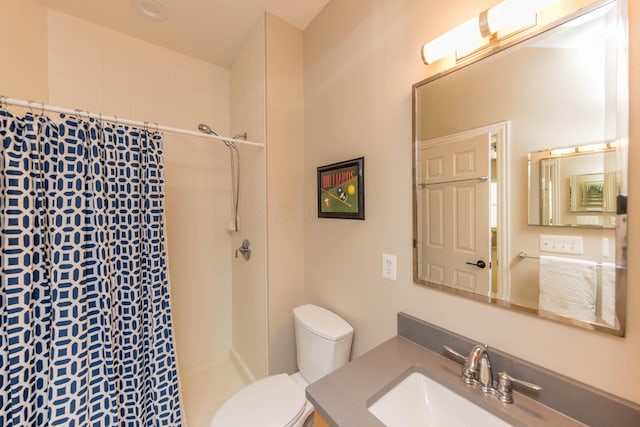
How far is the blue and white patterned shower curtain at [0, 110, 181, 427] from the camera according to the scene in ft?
3.14

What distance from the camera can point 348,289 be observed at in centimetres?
139

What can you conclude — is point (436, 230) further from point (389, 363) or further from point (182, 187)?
point (182, 187)

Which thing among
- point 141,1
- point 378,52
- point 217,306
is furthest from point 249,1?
point 217,306

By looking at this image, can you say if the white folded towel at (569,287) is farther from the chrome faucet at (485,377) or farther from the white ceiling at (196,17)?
the white ceiling at (196,17)

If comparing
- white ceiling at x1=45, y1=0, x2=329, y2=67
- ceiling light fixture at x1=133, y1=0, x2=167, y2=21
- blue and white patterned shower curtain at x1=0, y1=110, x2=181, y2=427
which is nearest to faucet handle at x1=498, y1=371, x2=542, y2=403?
blue and white patterned shower curtain at x1=0, y1=110, x2=181, y2=427

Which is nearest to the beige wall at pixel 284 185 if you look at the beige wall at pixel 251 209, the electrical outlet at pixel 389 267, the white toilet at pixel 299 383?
the beige wall at pixel 251 209

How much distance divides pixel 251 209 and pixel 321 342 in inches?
40.0

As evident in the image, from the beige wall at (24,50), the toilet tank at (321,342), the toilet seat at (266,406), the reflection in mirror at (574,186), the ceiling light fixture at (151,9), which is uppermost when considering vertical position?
the ceiling light fixture at (151,9)

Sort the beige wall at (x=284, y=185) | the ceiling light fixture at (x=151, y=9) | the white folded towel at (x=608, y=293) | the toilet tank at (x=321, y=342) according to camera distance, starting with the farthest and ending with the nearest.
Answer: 1. the beige wall at (x=284, y=185)
2. the ceiling light fixture at (x=151, y=9)
3. the toilet tank at (x=321, y=342)
4. the white folded towel at (x=608, y=293)

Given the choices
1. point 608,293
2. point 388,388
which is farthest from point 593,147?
point 388,388

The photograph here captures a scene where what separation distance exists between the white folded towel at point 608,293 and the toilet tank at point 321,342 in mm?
955

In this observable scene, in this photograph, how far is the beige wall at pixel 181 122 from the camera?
1.61 metres

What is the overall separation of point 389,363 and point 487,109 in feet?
3.27

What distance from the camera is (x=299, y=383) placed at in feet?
4.61
